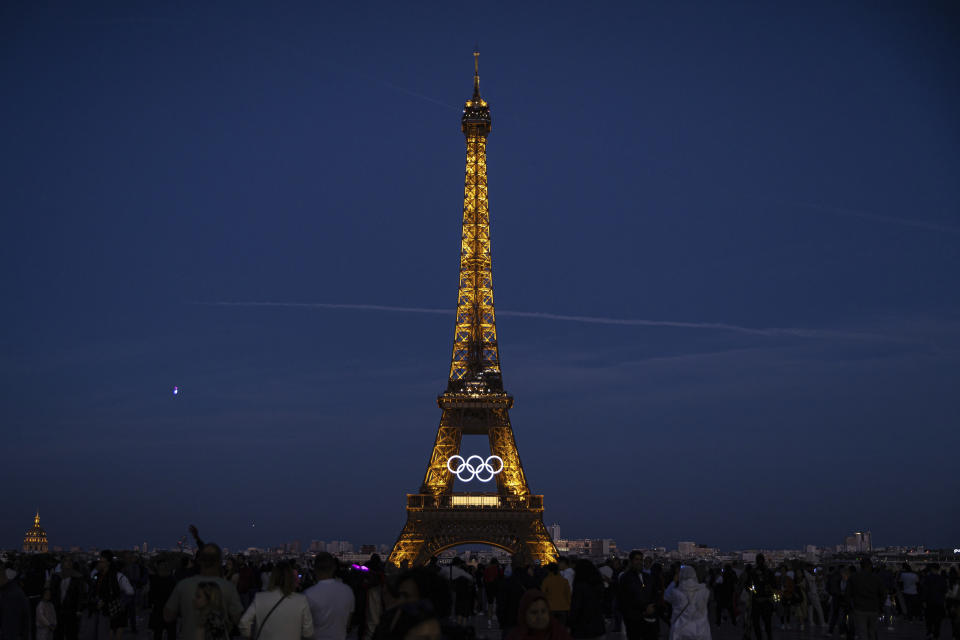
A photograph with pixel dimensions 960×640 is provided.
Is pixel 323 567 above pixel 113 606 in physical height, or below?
above

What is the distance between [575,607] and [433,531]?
171 feet

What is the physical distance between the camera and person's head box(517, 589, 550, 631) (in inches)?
291

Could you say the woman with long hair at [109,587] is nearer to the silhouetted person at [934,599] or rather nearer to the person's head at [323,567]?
the person's head at [323,567]

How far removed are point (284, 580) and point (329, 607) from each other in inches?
25.2

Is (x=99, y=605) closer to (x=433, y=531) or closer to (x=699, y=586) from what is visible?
(x=699, y=586)

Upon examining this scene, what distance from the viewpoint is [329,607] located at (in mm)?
9680

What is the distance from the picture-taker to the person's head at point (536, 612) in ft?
24.2

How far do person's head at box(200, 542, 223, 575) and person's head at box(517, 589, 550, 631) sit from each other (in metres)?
3.39

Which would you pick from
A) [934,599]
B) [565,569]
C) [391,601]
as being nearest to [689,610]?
[391,601]

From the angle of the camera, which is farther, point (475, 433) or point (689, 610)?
point (475, 433)

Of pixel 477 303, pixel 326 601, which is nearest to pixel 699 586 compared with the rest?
pixel 326 601

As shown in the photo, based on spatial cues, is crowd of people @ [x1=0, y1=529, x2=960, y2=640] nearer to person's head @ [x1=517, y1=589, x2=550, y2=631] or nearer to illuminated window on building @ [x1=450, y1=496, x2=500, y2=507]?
person's head @ [x1=517, y1=589, x2=550, y2=631]

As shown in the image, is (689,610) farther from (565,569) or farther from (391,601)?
(565,569)

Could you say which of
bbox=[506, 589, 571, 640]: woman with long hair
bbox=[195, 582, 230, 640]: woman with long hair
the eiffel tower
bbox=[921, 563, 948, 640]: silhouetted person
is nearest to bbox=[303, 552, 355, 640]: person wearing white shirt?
bbox=[195, 582, 230, 640]: woman with long hair
